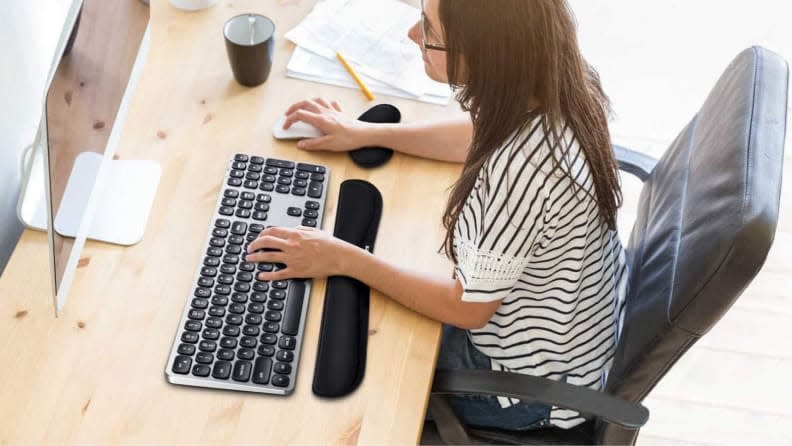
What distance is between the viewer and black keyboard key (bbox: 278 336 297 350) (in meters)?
1.13

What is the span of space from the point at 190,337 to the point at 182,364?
1.7 inches

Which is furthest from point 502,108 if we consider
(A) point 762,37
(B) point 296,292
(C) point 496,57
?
(A) point 762,37

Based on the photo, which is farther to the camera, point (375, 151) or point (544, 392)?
point (375, 151)

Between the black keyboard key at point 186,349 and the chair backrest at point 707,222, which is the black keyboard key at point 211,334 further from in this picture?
the chair backrest at point 707,222

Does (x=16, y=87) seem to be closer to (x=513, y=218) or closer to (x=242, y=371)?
(x=242, y=371)

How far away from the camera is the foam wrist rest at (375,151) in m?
1.37

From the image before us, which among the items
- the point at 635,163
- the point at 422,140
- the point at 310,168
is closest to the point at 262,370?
the point at 310,168

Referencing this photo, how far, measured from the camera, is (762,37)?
2664 mm

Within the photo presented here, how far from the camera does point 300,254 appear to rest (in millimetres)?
1205

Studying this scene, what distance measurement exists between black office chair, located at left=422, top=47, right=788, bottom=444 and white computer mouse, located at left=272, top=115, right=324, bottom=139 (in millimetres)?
463

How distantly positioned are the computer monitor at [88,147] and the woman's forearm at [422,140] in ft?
1.20

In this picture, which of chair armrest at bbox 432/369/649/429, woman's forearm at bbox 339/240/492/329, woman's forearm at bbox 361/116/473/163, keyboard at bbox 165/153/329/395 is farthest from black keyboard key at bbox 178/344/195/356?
woman's forearm at bbox 361/116/473/163

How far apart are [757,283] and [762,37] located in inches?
37.7

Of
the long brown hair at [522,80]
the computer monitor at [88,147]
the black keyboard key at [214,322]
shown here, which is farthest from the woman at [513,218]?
the computer monitor at [88,147]
